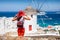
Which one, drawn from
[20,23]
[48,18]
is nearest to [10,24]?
[20,23]

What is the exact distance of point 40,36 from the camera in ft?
7.03

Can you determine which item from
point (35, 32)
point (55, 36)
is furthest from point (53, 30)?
point (35, 32)

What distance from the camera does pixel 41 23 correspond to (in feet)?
7.07

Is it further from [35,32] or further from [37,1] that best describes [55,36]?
[37,1]

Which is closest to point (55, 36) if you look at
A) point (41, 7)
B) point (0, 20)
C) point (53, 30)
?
point (53, 30)

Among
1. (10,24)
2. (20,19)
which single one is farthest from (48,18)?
(10,24)

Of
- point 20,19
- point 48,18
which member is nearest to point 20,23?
point 20,19

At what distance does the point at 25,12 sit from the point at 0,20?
0.35 m

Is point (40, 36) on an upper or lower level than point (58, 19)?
lower

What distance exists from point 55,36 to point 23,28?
0.45 meters

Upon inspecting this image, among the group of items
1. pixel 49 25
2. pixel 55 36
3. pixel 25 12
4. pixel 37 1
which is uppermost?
pixel 37 1

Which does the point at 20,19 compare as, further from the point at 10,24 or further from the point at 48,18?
the point at 48,18

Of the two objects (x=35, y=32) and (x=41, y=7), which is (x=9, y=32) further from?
(x=41, y=7)

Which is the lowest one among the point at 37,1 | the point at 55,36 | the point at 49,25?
the point at 55,36
